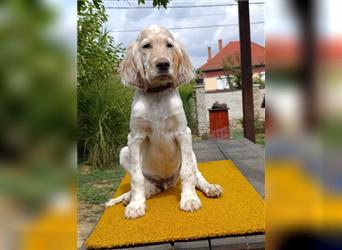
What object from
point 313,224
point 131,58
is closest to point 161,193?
point 131,58

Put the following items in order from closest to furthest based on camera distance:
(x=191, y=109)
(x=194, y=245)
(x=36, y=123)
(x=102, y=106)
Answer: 1. (x=36, y=123)
2. (x=194, y=245)
3. (x=102, y=106)
4. (x=191, y=109)

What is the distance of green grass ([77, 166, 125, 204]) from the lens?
3.24 meters

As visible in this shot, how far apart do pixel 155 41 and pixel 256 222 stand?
3.10ft

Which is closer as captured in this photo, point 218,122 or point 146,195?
point 146,195

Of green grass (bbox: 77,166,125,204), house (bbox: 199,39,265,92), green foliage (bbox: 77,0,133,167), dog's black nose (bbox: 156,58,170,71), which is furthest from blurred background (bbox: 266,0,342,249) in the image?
house (bbox: 199,39,265,92)

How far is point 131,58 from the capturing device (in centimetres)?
183

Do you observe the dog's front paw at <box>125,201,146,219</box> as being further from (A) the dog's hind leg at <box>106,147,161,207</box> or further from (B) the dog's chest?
(B) the dog's chest

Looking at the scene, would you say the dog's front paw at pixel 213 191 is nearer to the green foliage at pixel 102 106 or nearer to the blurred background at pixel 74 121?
the blurred background at pixel 74 121

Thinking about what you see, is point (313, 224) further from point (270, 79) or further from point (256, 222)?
point (256, 222)

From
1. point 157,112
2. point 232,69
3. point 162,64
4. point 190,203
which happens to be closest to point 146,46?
point 162,64

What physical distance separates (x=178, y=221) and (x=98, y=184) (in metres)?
2.18

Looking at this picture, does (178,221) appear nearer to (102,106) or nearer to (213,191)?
(213,191)

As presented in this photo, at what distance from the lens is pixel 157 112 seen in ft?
6.13

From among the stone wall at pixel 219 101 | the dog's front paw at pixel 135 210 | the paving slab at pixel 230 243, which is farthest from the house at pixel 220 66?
the paving slab at pixel 230 243
